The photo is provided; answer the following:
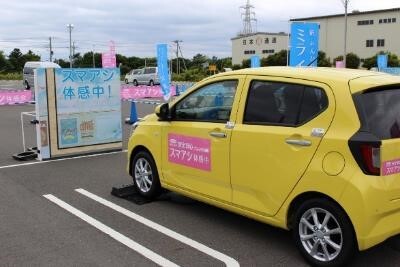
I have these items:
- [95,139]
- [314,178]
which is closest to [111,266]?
[314,178]

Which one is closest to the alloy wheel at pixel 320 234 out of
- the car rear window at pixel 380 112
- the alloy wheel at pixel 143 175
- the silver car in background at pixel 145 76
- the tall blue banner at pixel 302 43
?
the car rear window at pixel 380 112

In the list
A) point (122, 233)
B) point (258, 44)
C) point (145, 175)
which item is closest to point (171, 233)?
point (122, 233)

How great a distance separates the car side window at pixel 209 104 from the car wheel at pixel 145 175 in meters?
0.83

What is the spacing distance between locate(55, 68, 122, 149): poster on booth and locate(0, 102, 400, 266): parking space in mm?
2190

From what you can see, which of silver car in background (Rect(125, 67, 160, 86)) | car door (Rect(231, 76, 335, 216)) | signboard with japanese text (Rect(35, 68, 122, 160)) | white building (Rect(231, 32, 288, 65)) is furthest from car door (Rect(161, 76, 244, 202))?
white building (Rect(231, 32, 288, 65))

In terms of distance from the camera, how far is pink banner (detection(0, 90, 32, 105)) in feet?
78.2

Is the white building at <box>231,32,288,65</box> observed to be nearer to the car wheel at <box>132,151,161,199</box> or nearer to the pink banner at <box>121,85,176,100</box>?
the pink banner at <box>121,85,176,100</box>

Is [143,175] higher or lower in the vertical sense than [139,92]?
lower

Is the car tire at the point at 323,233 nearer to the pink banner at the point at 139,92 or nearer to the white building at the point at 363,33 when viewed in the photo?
the pink banner at the point at 139,92

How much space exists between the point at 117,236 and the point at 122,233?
98mm

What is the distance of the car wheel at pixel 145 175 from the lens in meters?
6.05

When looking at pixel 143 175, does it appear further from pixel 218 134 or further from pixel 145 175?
pixel 218 134

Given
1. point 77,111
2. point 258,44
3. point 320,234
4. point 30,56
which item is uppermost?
point 258,44

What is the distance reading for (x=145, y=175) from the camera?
6.22 metres
